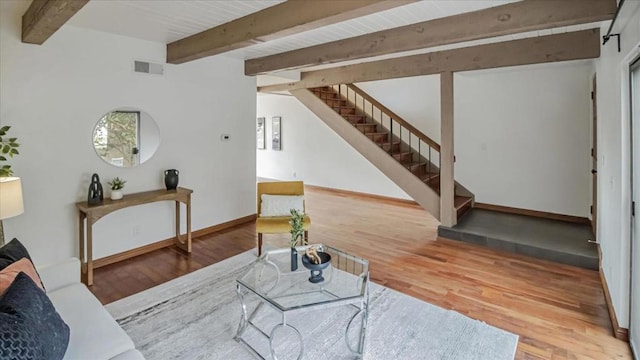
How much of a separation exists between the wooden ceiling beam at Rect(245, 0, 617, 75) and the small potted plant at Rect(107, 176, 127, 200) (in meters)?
2.54

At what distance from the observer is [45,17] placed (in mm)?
2385

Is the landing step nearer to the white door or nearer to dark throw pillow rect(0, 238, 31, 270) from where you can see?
the white door

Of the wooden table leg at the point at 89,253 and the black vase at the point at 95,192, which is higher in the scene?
the black vase at the point at 95,192

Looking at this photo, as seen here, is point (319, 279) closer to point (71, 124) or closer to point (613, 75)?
point (613, 75)

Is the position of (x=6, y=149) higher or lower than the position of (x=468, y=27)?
lower

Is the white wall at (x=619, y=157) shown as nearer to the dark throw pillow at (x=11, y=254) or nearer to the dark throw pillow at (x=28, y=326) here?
the dark throw pillow at (x=28, y=326)

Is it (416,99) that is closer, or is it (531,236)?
(531,236)

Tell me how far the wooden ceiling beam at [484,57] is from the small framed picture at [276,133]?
3553mm

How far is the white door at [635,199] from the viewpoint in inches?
79.4

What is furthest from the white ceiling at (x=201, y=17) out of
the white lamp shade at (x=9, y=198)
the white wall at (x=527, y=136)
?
the white wall at (x=527, y=136)

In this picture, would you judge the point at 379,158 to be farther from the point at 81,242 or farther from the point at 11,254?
the point at 11,254

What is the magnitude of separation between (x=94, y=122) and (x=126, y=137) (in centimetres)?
38

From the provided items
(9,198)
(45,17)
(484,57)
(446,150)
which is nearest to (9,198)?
(9,198)

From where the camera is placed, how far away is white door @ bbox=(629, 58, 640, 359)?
6.62ft
